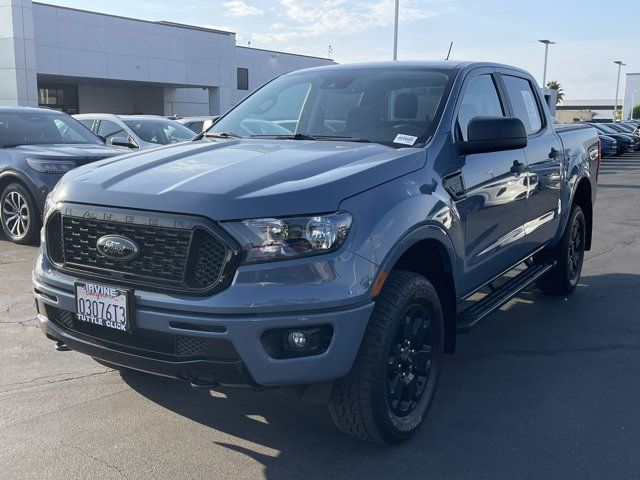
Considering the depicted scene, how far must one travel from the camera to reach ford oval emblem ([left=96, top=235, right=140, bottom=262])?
296 centimetres

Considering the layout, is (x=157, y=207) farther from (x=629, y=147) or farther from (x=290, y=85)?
(x=629, y=147)

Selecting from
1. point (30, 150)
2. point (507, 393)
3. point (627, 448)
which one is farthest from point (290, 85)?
point (30, 150)

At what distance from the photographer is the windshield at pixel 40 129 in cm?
859

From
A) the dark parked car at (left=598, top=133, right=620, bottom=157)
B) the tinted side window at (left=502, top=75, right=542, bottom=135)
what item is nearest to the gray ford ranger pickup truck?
the tinted side window at (left=502, top=75, right=542, bottom=135)

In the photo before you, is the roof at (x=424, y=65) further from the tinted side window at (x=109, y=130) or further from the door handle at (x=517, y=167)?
the tinted side window at (x=109, y=130)

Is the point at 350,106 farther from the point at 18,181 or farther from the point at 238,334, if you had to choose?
the point at 18,181

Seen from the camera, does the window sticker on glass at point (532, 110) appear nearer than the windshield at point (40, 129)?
Yes

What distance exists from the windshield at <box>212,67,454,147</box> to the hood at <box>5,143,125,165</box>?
11.6 ft

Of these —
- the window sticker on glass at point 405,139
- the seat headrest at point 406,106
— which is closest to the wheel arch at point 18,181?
the seat headrest at point 406,106

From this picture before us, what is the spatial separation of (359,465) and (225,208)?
1.37 metres

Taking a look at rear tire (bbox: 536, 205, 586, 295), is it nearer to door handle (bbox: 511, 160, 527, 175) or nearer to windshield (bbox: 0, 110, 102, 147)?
door handle (bbox: 511, 160, 527, 175)

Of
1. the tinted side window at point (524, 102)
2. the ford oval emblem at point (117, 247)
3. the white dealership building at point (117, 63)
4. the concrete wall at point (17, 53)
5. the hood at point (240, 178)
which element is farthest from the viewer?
the white dealership building at point (117, 63)

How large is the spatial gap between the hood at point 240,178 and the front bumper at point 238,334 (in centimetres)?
31

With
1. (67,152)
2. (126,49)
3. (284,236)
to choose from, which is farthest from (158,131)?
(126,49)
